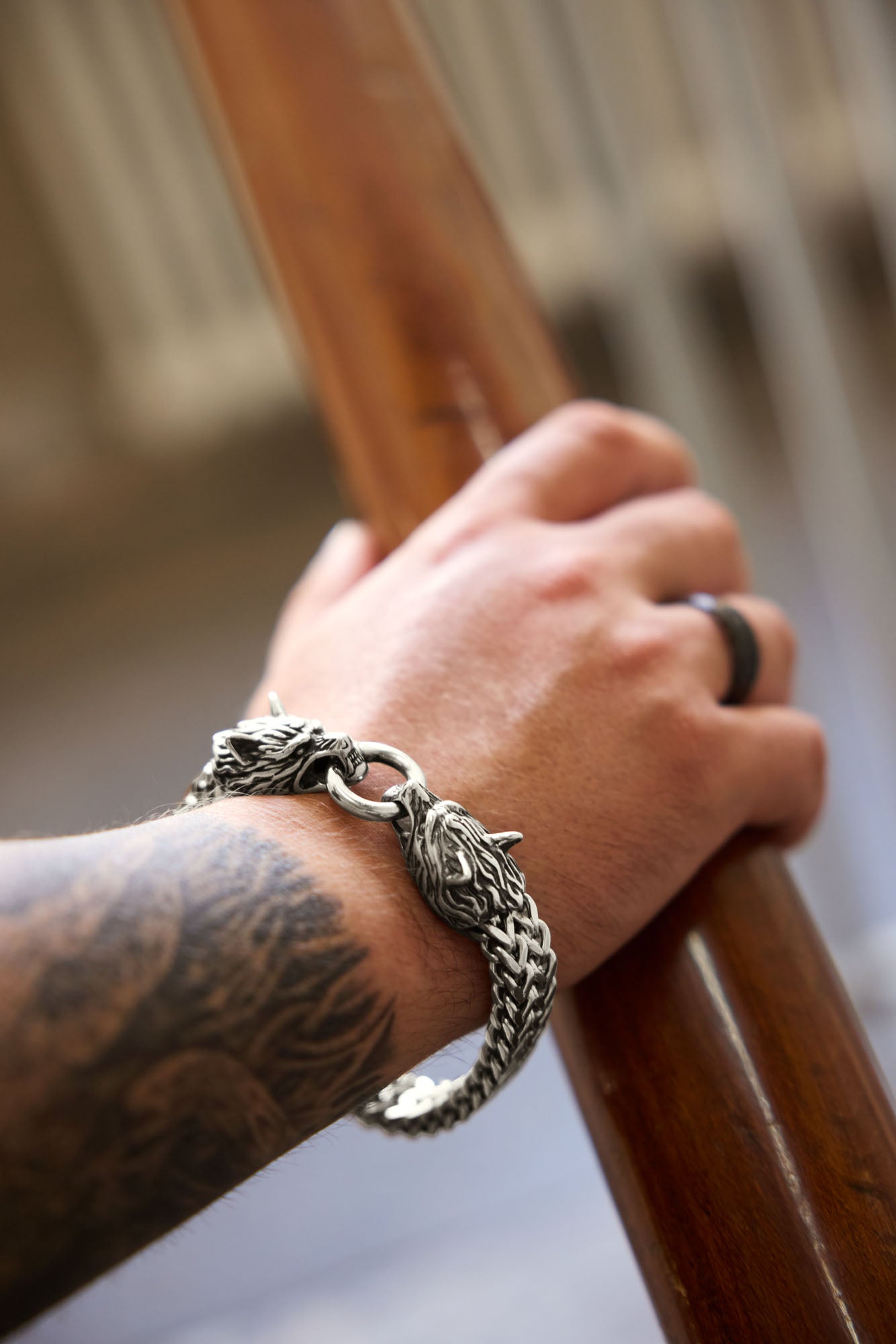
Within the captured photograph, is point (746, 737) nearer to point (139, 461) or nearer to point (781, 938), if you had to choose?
point (781, 938)

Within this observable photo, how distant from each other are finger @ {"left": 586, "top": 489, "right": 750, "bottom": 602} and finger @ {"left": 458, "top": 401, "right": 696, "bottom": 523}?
0.05ft

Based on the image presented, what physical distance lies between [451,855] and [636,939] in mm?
101

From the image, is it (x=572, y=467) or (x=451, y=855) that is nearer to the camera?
(x=451, y=855)

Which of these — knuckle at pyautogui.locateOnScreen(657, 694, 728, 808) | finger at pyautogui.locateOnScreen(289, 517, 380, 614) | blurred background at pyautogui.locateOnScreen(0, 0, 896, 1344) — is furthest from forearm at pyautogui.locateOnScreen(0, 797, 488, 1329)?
blurred background at pyautogui.locateOnScreen(0, 0, 896, 1344)

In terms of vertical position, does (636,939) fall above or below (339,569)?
below

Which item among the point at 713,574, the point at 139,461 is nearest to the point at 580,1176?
the point at 713,574

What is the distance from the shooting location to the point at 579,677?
0.40 meters

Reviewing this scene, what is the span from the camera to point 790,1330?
12.3 inches

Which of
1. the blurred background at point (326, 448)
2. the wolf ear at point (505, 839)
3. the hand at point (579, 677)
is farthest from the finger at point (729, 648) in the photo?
the blurred background at point (326, 448)

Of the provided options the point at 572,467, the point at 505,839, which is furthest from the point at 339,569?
the point at 505,839

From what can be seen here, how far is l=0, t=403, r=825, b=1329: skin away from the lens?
27 centimetres

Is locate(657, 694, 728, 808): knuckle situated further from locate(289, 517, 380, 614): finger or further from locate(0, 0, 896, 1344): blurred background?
locate(0, 0, 896, 1344): blurred background

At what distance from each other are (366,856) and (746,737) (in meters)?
0.16

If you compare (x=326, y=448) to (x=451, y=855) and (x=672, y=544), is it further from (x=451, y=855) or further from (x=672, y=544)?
(x=451, y=855)
